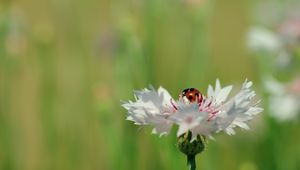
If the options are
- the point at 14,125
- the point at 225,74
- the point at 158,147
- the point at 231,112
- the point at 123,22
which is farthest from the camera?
the point at 225,74

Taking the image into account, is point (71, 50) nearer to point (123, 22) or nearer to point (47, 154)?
point (47, 154)

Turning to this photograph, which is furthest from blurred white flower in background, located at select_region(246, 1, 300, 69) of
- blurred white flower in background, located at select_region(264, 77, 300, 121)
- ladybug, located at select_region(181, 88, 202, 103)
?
ladybug, located at select_region(181, 88, 202, 103)

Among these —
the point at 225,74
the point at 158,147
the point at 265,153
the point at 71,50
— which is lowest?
the point at 158,147

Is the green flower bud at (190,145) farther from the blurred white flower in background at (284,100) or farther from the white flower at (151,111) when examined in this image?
the blurred white flower in background at (284,100)

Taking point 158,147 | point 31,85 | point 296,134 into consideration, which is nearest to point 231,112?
point 158,147

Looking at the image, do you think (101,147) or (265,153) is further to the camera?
(101,147)
